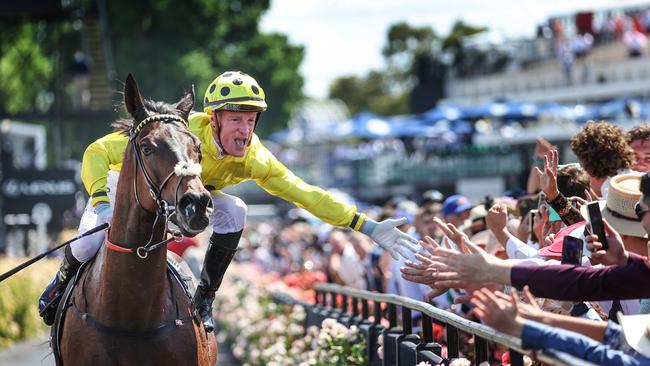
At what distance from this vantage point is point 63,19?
21.7 meters

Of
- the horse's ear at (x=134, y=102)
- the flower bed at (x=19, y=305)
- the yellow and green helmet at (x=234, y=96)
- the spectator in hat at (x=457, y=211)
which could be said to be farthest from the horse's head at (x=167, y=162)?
the flower bed at (x=19, y=305)

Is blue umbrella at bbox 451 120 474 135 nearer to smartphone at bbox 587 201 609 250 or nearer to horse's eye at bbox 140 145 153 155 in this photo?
horse's eye at bbox 140 145 153 155

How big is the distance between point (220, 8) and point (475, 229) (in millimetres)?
37644

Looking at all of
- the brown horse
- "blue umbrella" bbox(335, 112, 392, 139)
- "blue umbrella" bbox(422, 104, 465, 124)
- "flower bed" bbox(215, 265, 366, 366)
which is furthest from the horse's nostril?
"blue umbrella" bbox(335, 112, 392, 139)

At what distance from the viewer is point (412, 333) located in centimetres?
738

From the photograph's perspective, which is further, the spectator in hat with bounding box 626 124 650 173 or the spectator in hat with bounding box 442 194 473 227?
the spectator in hat with bounding box 442 194 473 227

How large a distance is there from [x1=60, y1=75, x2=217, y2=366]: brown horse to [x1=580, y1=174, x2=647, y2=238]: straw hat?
2.01 metres

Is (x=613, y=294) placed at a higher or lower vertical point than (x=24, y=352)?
higher

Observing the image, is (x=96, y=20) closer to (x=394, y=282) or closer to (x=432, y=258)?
(x=394, y=282)

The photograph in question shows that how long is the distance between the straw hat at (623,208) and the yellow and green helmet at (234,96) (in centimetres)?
236

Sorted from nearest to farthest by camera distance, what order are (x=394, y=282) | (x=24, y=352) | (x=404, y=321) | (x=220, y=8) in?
(x=404, y=321), (x=394, y=282), (x=24, y=352), (x=220, y=8)

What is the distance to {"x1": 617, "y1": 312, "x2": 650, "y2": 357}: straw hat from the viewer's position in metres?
4.38


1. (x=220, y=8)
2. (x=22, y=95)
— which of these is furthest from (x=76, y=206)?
(x=22, y=95)

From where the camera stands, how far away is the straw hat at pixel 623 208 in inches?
195
